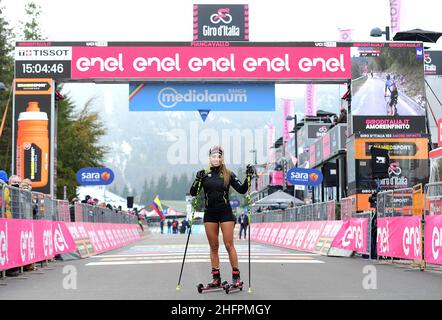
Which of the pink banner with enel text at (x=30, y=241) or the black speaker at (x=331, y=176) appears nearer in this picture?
the pink banner with enel text at (x=30, y=241)

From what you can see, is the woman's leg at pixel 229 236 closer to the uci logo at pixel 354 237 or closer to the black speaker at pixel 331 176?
the uci logo at pixel 354 237

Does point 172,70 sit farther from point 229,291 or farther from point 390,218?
point 229,291

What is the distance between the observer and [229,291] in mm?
9758

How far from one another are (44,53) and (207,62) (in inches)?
219

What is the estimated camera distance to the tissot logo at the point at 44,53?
2448 centimetres

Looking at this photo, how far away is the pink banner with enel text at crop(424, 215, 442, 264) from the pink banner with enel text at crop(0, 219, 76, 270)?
7834 mm

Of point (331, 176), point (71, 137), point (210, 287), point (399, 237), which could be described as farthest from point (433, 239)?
point (71, 137)

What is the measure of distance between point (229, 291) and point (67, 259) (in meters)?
10.1

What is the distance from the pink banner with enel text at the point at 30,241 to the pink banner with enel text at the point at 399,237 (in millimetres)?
7713

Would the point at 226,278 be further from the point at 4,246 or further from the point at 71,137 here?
the point at 71,137

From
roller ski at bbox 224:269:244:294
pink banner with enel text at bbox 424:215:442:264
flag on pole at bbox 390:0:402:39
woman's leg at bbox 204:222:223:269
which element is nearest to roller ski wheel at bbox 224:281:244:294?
roller ski at bbox 224:269:244:294

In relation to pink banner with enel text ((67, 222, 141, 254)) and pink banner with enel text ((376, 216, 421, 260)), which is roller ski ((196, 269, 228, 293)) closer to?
pink banner with enel text ((376, 216, 421, 260))

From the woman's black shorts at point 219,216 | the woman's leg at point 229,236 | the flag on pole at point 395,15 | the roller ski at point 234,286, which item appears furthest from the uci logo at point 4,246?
the flag on pole at point 395,15
